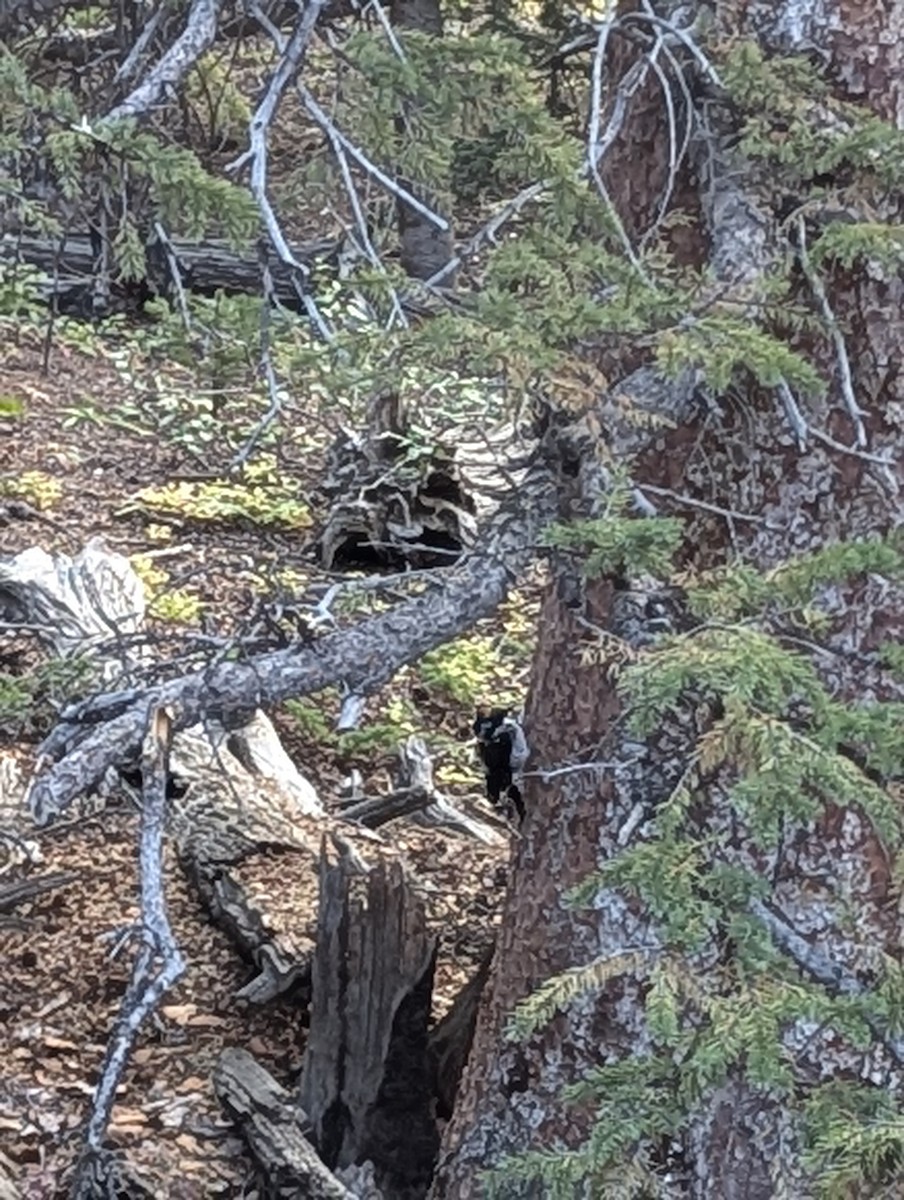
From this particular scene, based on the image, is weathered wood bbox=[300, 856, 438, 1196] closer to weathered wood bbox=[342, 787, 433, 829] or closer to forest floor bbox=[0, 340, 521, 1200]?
forest floor bbox=[0, 340, 521, 1200]

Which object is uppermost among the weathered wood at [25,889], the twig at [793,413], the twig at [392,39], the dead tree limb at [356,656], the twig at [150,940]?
the twig at [392,39]

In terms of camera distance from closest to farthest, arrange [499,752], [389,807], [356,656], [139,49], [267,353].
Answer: [267,353], [139,49], [356,656], [499,752], [389,807]

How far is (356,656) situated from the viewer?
3211 mm

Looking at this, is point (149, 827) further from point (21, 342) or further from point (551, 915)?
point (21, 342)

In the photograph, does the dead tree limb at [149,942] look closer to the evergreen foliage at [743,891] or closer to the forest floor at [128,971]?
the forest floor at [128,971]

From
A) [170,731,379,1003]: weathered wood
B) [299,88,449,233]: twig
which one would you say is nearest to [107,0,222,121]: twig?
[299,88,449,233]: twig

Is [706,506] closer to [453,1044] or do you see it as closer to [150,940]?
Result: [150,940]

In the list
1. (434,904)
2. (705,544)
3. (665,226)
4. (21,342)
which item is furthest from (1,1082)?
(21,342)

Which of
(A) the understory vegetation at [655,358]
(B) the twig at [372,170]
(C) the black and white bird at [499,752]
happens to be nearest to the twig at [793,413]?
(A) the understory vegetation at [655,358]

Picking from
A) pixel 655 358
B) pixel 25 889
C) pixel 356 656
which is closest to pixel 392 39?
pixel 655 358

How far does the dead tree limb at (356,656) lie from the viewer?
3.14 metres

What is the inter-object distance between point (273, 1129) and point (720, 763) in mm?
1996

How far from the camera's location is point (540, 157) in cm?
264

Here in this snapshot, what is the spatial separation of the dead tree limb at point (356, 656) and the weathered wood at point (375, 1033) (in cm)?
133
